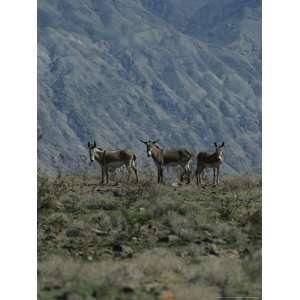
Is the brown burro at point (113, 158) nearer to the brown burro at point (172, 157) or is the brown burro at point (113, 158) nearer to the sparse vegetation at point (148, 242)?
the brown burro at point (172, 157)

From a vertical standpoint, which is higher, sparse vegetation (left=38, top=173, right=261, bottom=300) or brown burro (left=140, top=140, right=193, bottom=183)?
brown burro (left=140, top=140, right=193, bottom=183)

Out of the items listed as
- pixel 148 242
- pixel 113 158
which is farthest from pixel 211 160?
pixel 148 242

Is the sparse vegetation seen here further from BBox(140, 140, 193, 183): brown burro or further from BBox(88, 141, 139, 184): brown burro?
BBox(140, 140, 193, 183): brown burro

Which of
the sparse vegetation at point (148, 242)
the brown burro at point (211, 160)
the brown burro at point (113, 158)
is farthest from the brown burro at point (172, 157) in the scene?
the sparse vegetation at point (148, 242)

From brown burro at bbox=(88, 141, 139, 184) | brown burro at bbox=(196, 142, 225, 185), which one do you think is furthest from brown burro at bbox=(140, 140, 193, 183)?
brown burro at bbox=(88, 141, 139, 184)

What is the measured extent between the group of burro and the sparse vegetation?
4.04m

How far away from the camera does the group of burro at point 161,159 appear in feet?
110

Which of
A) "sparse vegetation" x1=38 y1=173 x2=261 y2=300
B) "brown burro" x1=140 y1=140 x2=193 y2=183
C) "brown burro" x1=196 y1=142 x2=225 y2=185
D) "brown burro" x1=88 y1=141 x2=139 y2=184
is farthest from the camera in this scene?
"brown burro" x1=140 y1=140 x2=193 y2=183

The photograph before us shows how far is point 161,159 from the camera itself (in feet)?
113

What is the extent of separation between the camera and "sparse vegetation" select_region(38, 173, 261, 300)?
14.5 m
